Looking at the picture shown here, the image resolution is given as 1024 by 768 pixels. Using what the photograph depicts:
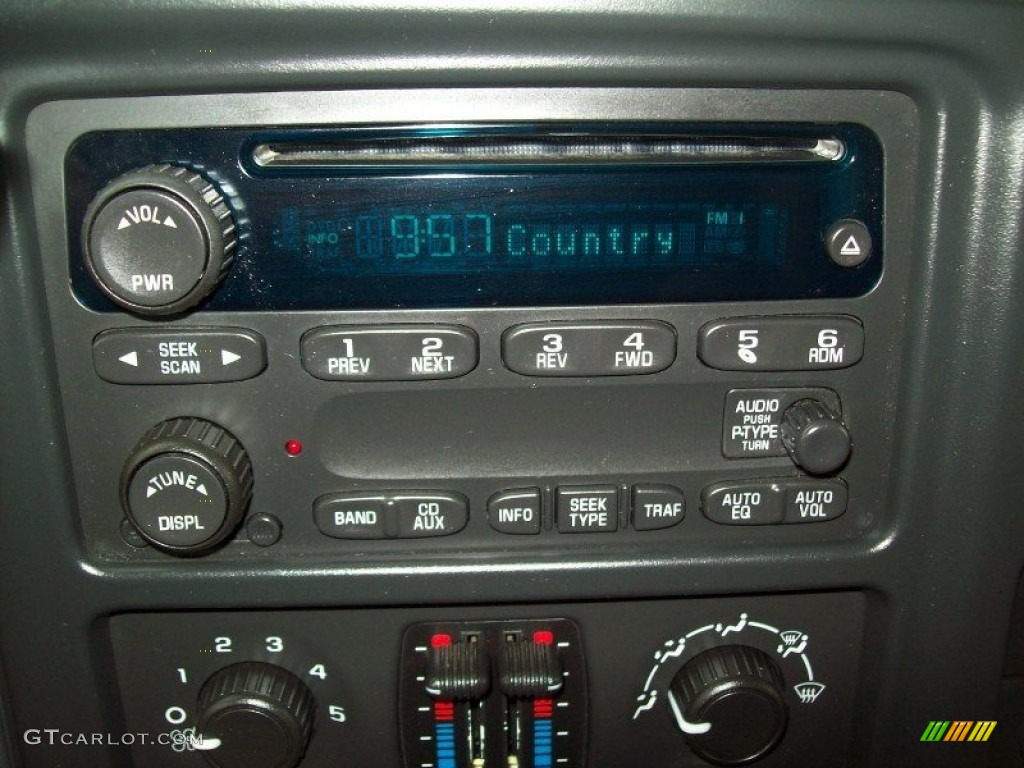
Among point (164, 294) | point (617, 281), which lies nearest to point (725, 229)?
point (617, 281)

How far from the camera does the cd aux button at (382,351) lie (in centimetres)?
77

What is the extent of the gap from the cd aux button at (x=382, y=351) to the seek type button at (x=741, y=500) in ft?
0.84

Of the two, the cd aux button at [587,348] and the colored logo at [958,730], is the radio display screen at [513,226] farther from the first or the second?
the colored logo at [958,730]

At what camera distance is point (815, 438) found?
0.77 meters

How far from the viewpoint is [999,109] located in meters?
0.75

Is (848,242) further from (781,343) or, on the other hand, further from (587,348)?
(587,348)

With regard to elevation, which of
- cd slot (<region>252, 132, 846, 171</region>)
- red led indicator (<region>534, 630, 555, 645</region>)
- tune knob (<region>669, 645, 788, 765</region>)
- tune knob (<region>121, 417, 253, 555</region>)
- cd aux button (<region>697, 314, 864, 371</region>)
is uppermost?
cd slot (<region>252, 132, 846, 171</region>)

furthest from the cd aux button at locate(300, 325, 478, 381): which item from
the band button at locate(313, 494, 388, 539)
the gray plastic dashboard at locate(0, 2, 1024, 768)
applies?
the band button at locate(313, 494, 388, 539)

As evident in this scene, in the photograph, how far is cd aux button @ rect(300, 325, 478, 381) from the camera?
0.77 meters

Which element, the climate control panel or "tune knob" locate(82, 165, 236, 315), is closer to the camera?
"tune knob" locate(82, 165, 236, 315)

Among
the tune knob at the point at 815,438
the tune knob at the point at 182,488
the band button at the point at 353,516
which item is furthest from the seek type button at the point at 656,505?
the tune knob at the point at 182,488

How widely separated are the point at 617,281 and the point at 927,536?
380 mm

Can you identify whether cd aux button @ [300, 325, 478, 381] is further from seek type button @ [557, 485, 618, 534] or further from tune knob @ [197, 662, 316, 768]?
tune knob @ [197, 662, 316, 768]

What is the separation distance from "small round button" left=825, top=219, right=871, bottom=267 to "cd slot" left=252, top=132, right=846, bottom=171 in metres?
0.07
